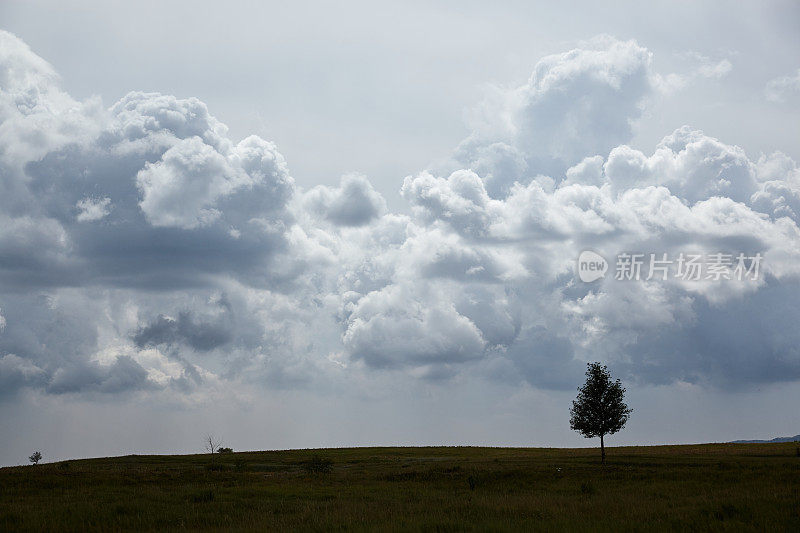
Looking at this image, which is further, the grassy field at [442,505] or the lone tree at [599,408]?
the lone tree at [599,408]

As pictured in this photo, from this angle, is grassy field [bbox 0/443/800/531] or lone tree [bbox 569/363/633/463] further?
lone tree [bbox 569/363/633/463]

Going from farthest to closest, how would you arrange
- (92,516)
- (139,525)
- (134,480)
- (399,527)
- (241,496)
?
(134,480) → (241,496) → (92,516) → (139,525) → (399,527)

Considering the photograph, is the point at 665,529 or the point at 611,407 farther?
the point at 611,407

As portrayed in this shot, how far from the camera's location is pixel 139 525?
70.3ft

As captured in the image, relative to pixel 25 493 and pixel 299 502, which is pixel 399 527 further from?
pixel 25 493

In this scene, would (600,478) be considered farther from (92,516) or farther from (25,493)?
(25,493)

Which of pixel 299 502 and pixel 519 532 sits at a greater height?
pixel 519 532

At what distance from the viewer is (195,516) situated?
2327 centimetres

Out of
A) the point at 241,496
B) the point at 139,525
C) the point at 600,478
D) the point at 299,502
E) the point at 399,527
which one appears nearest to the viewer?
the point at 399,527

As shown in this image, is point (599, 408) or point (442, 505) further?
point (599, 408)

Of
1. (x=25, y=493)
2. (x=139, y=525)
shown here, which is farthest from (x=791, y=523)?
(x=25, y=493)

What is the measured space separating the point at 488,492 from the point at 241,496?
14.0m

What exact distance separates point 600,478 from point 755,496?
15.8m

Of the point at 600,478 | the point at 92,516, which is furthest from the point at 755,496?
the point at 92,516
